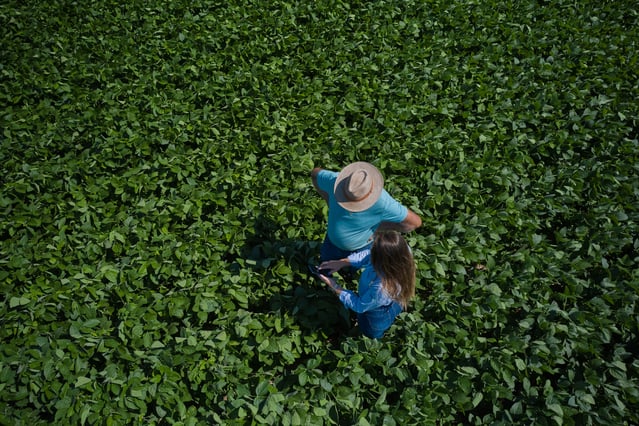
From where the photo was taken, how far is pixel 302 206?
3814mm

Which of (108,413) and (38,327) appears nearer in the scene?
(108,413)

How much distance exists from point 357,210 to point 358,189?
6.0 inches

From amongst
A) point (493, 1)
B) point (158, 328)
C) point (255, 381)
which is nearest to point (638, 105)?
point (493, 1)

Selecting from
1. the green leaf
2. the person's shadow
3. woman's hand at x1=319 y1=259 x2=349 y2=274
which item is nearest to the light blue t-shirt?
woman's hand at x1=319 y1=259 x2=349 y2=274

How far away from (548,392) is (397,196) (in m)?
1.84

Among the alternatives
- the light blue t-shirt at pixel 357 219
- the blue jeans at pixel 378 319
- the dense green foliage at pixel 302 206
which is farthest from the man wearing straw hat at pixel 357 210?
the blue jeans at pixel 378 319

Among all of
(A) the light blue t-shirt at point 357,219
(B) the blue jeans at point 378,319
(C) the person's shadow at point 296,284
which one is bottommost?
(C) the person's shadow at point 296,284

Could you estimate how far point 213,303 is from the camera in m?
3.20

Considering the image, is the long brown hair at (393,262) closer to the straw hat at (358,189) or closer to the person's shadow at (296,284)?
the straw hat at (358,189)

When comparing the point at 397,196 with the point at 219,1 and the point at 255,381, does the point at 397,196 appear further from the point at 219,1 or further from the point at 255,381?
the point at 219,1

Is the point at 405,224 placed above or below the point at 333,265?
above

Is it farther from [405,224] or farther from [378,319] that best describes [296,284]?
[405,224]

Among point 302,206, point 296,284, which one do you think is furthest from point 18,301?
point 302,206

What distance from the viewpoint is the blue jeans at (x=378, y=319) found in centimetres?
290
